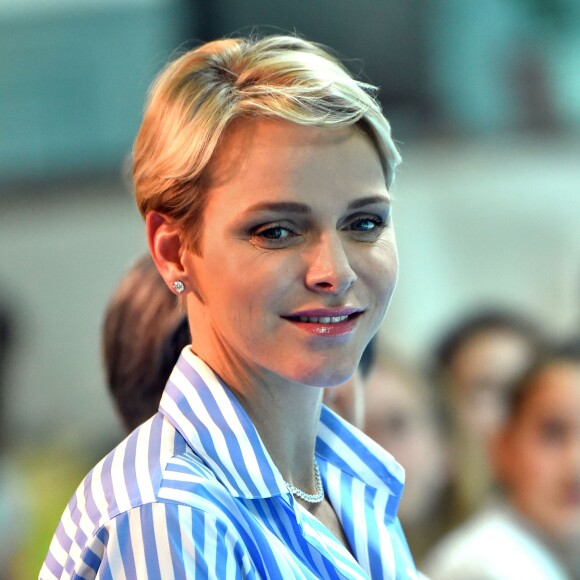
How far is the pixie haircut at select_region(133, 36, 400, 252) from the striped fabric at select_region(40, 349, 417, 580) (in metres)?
0.17

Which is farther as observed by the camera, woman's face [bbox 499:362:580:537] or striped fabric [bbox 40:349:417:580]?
woman's face [bbox 499:362:580:537]

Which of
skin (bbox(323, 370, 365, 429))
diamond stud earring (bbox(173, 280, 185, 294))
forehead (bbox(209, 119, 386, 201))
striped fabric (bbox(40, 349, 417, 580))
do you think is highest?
forehead (bbox(209, 119, 386, 201))

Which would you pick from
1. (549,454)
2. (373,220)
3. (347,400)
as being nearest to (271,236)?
(373,220)

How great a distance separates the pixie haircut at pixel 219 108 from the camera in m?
1.00

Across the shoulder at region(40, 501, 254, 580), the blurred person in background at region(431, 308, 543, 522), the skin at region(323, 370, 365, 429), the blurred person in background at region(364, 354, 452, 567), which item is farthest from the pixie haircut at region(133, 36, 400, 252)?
the blurred person in background at region(431, 308, 543, 522)

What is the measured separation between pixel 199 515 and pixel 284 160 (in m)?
0.31

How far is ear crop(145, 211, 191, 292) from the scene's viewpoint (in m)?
1.06

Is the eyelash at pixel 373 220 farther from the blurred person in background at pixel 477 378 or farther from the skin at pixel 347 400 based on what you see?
the blurred person in background at pixel 477 378

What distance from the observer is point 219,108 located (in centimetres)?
101

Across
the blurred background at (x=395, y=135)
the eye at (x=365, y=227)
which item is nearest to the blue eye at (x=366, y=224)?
the eye at (x=365, y=227)

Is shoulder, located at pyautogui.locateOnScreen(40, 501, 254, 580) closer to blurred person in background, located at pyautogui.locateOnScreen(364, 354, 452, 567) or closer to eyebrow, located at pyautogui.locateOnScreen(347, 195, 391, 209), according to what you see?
eyebrow, located at pyautogui.locateOnScreen(347, 195, 391, 209)

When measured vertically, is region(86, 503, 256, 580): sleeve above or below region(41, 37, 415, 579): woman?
below

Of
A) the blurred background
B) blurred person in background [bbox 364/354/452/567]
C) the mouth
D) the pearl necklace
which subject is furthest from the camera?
the blurred background

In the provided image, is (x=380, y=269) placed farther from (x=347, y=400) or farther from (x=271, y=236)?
(x=347, y=400)
